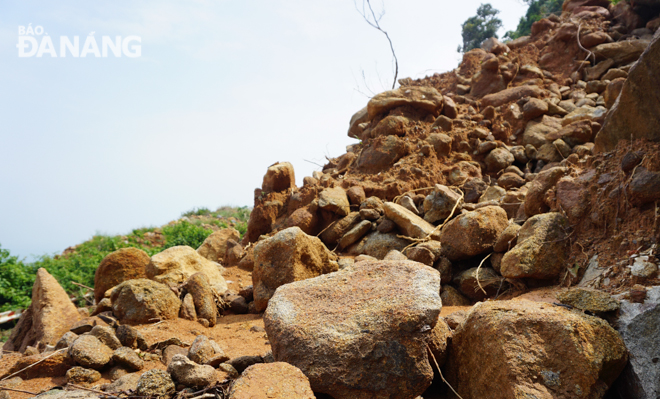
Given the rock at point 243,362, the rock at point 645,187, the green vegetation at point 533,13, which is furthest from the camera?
the green vegetation at point 533,13

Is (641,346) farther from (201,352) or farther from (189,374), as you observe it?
(201,352)

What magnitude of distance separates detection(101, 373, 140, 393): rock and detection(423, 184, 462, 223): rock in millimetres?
3765

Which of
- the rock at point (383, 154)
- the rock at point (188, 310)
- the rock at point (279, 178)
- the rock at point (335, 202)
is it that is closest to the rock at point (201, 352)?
the rock at point (188, 310)

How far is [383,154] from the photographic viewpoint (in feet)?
23.1

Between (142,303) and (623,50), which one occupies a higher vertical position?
(623,50)

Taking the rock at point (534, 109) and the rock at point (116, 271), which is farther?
the rock at point (534, 109)

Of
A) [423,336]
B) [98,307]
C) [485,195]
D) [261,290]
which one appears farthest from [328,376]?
[485,195]

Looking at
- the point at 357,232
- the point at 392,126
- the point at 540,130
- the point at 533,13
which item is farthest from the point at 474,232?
the point at 533,13

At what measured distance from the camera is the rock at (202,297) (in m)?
4.36

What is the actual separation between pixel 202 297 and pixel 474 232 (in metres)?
2.81

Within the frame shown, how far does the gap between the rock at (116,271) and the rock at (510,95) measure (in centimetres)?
669

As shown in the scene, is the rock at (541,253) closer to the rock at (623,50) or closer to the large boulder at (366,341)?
the large boulder at (366,341)

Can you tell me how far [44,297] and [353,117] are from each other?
6864mm

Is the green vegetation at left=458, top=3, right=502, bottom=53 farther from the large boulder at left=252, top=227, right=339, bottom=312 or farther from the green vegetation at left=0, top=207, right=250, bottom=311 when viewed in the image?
the large boulder at left=252, top=227, right=339, bottom=312
